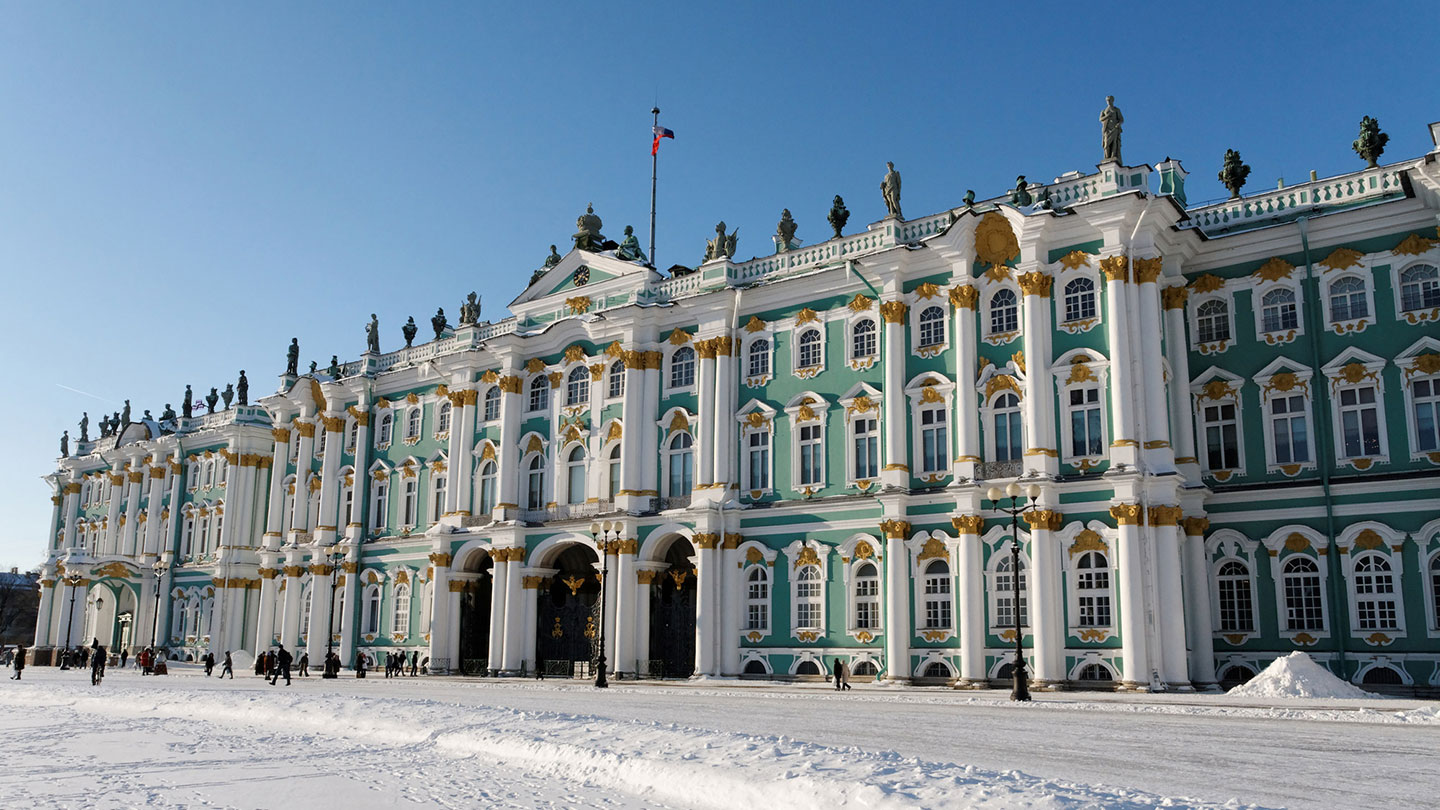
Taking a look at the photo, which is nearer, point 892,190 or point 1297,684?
point 1297,684

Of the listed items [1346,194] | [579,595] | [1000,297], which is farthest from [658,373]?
[1346,194]

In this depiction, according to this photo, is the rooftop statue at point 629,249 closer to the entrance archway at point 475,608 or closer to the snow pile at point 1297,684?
the entrance archway at point 475,608

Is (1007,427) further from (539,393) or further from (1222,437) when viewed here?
(539,393)

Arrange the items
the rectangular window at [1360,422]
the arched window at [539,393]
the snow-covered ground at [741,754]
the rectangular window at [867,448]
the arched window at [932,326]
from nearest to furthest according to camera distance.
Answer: the snow-covered ground at [741,754]
the rectangular window at [1360,422]
the arched window at [932,326]
the rectangular window at [867,448]
the arched window at [539,393]

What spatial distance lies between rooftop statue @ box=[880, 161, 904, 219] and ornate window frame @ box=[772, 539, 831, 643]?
10898 millimetres

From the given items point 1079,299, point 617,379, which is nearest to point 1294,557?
point 1079,299

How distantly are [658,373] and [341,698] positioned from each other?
1876 cm

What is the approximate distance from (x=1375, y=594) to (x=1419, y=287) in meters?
7.98

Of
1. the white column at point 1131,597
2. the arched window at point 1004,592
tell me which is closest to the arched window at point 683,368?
the arched window at point 1004,592

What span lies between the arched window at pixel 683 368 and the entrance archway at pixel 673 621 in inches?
220

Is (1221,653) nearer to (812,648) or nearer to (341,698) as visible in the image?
(812,648)

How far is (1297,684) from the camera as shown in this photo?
2594 cm

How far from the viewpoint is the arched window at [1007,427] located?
33188mm

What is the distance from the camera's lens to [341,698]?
25.7 m
